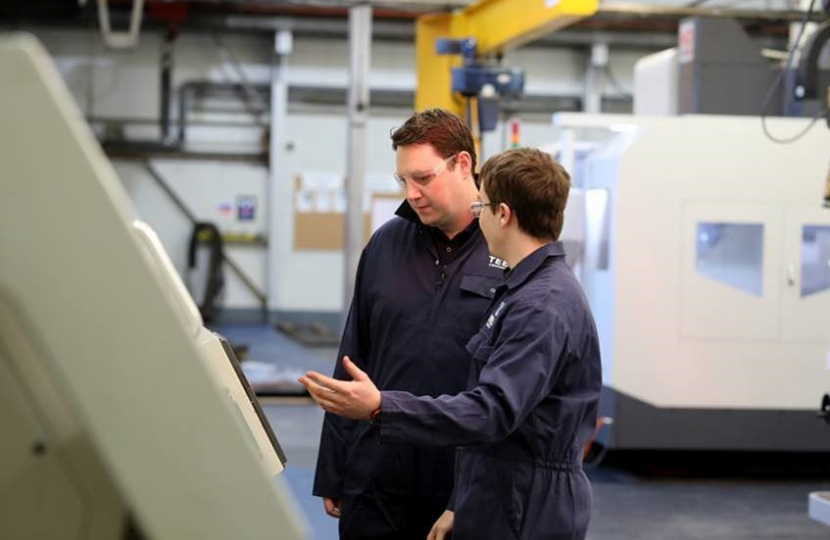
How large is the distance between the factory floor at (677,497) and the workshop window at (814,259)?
115 centimetres

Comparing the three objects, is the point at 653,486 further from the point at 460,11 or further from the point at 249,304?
the point at 249,304

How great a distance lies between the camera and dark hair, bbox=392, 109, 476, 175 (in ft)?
8.65

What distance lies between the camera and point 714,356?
6.75 meters

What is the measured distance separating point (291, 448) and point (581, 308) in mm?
5046

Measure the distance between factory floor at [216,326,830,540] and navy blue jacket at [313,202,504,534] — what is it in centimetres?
216

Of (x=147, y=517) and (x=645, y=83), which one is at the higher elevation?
(x=645, y=83)

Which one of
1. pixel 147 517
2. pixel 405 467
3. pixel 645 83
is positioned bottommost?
pixel 405 467

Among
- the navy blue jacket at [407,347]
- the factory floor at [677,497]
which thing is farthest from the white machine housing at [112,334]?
the factory floor at [677,497]

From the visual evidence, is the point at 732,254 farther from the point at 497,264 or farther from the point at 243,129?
the point at 243,129

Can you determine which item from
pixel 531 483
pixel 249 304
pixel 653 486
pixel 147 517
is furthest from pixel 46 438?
pixel 249 304

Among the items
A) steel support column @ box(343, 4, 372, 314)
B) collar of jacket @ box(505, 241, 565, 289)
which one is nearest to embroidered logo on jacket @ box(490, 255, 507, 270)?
collar of jacket @ box(505, 241, 565, 289)

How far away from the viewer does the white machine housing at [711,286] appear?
671 cm

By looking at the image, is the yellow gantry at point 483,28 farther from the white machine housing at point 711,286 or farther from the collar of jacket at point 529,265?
the collar of jacket at point 529,265

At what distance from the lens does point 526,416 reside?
2.11m
